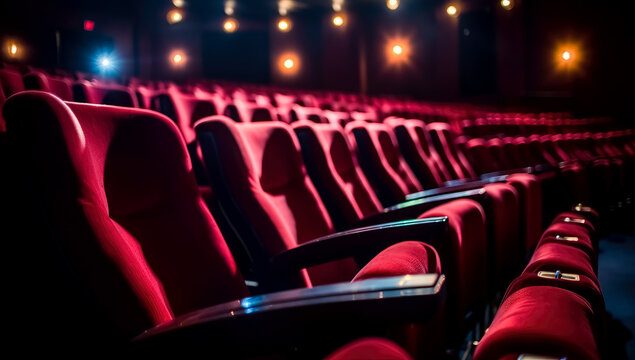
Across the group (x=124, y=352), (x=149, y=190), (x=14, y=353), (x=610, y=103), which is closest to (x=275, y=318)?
(x=124, y=352)

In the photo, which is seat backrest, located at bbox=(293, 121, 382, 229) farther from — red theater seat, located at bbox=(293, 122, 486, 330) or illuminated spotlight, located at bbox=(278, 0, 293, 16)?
illuminated spotlight, located at bbox=(278, 0, 293, 16)

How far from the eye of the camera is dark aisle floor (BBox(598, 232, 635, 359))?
87 cm

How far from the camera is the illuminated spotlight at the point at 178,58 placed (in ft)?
22.7

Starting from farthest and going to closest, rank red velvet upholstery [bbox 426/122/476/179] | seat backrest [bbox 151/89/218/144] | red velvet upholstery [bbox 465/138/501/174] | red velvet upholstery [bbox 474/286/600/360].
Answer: red velvet upholstery [bbox 465/138/501/174] → red velvet upholstery [bbox 426/122/476/179] → seat backrest [bbox 151/89/218/144] → red velvet upholstery [bbox 474/286/600/360]

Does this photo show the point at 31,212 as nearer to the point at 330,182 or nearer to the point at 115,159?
the point at 115,159

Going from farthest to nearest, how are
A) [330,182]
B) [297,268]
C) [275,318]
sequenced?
[330,182] < [297,268] < [275,318]

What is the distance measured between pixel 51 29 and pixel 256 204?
5.89 metres

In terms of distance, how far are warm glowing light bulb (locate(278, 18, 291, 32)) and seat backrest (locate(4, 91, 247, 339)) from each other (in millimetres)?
6707

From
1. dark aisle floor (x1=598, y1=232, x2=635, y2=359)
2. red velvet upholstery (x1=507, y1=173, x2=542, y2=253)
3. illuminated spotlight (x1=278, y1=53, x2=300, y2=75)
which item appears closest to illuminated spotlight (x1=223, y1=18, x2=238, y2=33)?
illuminated spotlight (x1=278, y1=53, x2=300, y2=75)

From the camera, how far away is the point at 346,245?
0.59 metres

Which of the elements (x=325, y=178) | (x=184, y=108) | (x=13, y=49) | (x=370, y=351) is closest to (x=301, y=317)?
(x=370, y=351)

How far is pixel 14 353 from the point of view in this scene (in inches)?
20.1

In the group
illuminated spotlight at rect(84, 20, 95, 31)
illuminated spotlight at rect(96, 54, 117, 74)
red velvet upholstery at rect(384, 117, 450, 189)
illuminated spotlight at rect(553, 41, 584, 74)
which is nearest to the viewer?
red velvet upholstery at rect(384, 117, 450, 189)

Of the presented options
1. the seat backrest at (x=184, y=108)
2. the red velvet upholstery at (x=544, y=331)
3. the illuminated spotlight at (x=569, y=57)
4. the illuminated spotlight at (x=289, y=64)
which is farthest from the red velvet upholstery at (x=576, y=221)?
the illuminated spotlight at (x=289, y=64)
